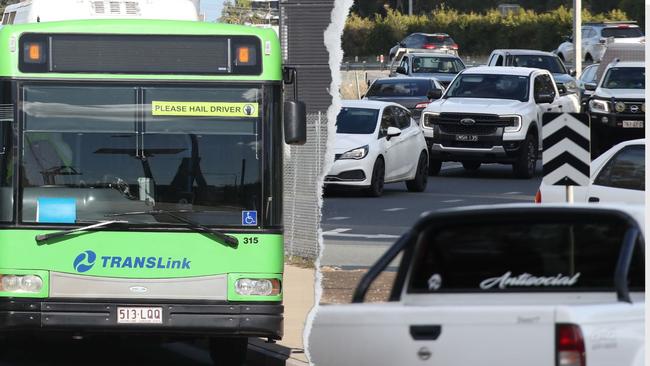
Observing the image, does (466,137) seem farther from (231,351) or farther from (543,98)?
(231,351)

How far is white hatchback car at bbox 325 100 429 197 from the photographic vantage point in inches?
914

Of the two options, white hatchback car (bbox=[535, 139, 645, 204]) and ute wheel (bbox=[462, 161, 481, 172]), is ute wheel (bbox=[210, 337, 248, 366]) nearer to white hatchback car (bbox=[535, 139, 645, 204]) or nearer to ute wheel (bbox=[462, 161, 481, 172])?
white hatchback car (bbox=[535, 139, 645, 204])

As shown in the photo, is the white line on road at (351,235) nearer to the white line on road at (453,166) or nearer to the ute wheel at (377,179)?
the ute wheel at (377,179)

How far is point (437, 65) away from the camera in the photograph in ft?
143

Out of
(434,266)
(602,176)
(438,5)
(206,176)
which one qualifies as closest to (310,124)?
(602,176)

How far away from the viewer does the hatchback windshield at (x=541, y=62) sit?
3875cm

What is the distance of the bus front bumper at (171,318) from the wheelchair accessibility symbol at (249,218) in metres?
0.57

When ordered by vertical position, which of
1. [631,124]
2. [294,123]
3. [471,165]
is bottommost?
[471,165]

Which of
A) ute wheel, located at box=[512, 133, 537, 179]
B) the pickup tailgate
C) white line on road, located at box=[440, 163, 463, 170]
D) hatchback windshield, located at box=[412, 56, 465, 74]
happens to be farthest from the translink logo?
hatchback windshield, located at box=[412, 56, 465, 74]

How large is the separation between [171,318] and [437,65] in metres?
33.9

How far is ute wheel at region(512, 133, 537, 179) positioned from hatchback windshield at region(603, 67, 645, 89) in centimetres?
243

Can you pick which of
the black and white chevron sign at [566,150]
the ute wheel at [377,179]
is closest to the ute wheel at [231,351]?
the black and white chevron sign at [566,150]

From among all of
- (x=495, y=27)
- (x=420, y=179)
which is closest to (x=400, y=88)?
(x=420, y=179)

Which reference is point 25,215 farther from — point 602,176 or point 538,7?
point 538,7
